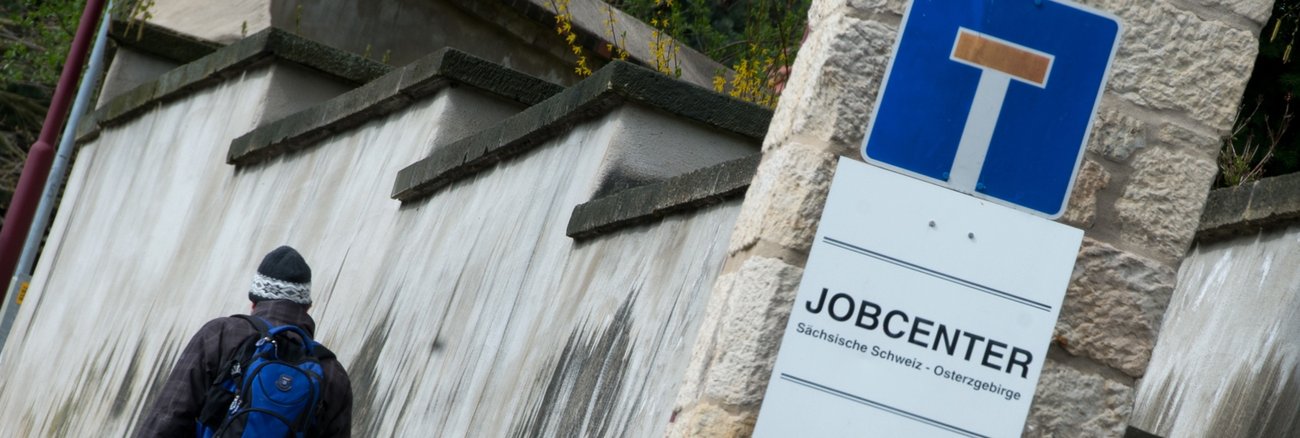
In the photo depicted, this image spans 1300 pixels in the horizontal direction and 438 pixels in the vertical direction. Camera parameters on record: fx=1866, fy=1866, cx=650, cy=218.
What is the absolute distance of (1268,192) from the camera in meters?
5.16

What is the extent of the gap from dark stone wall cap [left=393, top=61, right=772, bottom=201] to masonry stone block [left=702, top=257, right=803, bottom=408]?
8.38 feet

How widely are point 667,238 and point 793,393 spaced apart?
6.67 feet

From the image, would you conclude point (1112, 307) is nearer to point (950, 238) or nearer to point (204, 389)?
point (950, 238)

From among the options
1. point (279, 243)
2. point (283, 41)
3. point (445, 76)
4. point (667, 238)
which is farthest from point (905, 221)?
point (283, 41)

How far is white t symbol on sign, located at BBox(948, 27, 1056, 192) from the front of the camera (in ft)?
10.8

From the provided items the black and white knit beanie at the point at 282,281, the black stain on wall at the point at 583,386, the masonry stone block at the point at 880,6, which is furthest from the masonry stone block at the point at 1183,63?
the black and white knit beanie at the point at 282,281

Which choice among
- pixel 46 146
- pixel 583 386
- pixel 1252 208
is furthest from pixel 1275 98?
pixel 46 146

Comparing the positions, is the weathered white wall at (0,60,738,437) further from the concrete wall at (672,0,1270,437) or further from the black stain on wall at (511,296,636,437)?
the concrete wall at (672,0,1270,437)

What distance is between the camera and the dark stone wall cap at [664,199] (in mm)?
4684

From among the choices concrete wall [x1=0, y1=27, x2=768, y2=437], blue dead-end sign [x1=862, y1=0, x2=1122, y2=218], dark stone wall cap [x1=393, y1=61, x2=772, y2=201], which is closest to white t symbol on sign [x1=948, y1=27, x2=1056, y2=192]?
blue dead-end sign [x1=862, y1=0, x2=1122, y2=218]

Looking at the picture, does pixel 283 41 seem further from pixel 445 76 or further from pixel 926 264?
pixel 926 264

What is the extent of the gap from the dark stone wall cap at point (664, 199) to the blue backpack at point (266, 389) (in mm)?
940

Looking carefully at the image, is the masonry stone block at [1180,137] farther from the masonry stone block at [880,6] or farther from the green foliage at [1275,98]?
the green foliage at [1275,98]

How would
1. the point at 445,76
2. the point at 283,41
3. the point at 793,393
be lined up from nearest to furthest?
the point at 793,393, the point at 445,76, the point at 283,41
